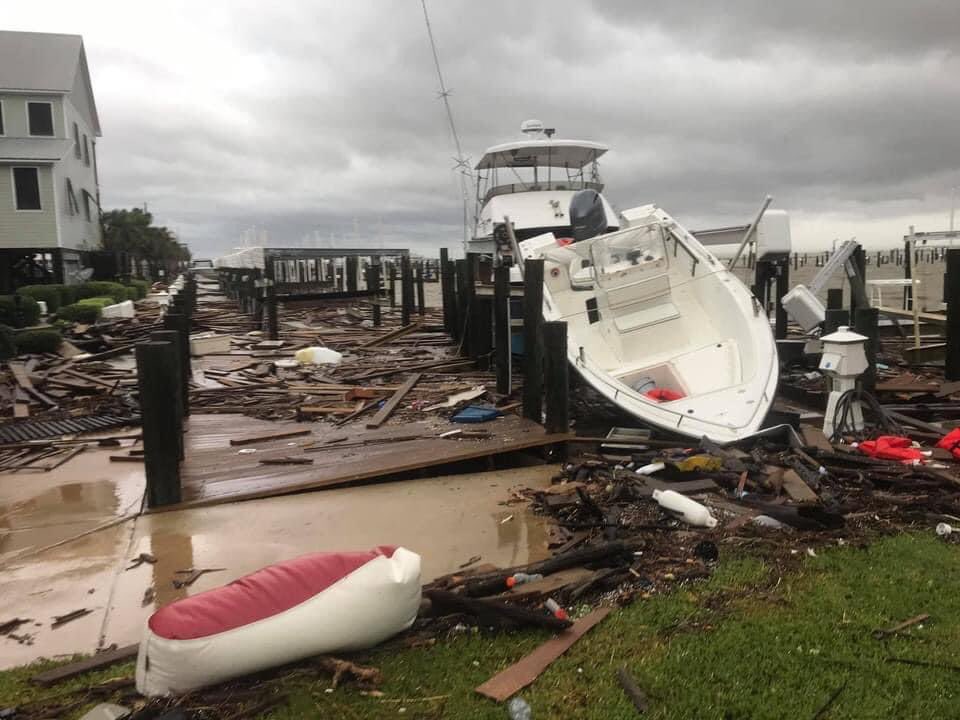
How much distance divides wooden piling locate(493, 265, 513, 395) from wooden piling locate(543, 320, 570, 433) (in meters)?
2.56

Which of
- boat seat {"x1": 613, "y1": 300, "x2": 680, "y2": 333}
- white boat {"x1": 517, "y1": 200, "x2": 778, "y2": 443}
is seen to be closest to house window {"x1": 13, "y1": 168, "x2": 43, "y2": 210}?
white boat {"x1": 517, "y1": 200, "x2": 778, "y2": 443}

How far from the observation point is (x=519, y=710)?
120 inches

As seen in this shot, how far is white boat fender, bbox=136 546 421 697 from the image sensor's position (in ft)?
10.2

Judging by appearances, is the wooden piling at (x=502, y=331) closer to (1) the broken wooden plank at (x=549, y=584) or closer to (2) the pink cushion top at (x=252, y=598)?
(1) the broken wooden plank at (x=549, y=584)

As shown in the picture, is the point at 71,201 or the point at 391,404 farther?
the point at 71,201

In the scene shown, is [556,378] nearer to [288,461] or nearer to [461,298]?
[288,461]

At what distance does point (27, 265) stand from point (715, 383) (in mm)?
28966

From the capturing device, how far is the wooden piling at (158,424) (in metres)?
6.15

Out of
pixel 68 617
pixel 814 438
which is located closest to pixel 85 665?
pixel 68 617

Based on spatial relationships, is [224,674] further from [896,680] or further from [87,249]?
[87,249]

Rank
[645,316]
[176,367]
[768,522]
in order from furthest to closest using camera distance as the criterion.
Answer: [645,316]
[176,367]
[768,522]

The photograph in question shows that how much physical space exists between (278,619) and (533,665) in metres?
1.21

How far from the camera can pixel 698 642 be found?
11.6ft

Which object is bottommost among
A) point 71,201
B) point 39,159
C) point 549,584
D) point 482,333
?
point 549,584
